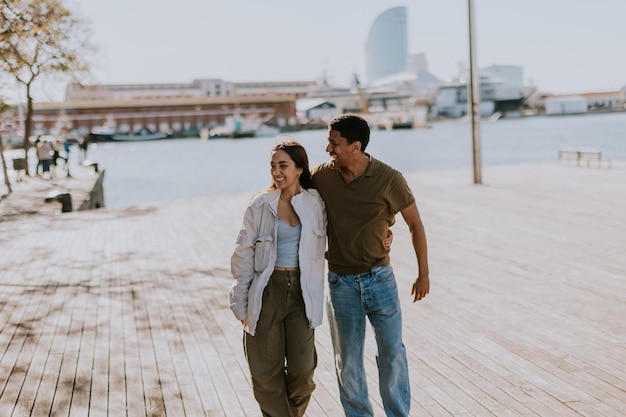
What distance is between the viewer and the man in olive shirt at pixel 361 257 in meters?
3.30

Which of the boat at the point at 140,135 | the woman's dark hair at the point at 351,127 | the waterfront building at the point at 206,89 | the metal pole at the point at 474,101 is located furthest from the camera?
the waterfront building at the point at 206,89

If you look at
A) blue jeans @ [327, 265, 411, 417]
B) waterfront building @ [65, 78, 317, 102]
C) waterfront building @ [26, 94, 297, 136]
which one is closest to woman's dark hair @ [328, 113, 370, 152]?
blue jeans @ [327, 265, 411, 417]

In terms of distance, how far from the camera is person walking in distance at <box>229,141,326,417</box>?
3.29 m

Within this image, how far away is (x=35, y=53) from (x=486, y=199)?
16255mm

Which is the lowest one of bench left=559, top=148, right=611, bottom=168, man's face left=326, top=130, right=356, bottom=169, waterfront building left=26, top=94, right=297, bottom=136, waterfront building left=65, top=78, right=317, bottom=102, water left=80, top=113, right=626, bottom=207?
water left=80, top=113, right=626, bottom=207

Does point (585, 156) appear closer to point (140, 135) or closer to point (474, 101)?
point (474, 101)

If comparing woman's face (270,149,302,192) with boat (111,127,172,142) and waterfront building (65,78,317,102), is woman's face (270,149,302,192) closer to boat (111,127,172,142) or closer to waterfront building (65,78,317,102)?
boat (111,127,172,142)

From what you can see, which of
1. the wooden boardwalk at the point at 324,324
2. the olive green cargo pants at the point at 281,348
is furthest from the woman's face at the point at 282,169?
the wooden boardwalk at the point at 324,324

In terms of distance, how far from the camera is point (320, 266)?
337 cm

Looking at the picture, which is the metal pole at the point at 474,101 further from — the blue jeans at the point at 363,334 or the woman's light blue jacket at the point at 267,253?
the woman's light blue jacket at the point at 267,253

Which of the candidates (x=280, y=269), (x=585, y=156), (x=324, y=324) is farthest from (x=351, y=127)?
(x=585, y=156)

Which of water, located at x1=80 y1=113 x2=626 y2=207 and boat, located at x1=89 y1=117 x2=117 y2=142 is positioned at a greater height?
boat, located at x1=89 y1=117 x2=117 y2=142

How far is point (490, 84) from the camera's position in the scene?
166 meters

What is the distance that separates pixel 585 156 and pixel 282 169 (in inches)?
764
